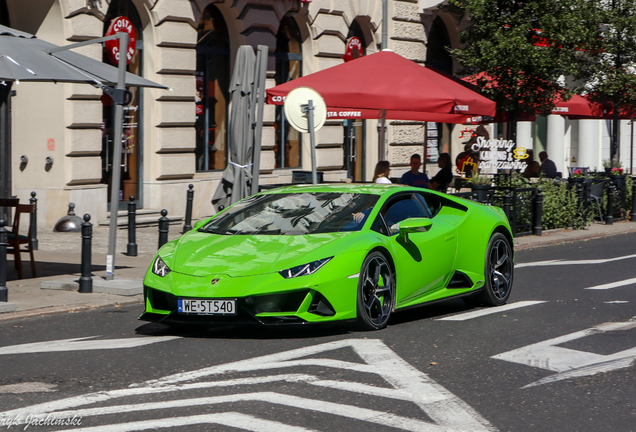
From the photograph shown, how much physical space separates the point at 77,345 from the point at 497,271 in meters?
4.33

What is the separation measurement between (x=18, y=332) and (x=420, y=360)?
11.6ft

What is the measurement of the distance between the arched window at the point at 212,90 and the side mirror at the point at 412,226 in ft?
41.1

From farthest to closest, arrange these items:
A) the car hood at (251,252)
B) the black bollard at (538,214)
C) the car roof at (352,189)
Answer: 1. the black bollard at (538,214)
2. the car roof at (352,189)
3. the car hood at (251,252)

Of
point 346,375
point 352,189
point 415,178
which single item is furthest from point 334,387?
point 415,178

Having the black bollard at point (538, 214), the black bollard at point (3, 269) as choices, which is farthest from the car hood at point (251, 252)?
the black bollard at point (538, 214)

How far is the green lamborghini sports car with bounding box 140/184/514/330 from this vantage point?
7.36 m

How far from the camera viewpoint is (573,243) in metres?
17.4

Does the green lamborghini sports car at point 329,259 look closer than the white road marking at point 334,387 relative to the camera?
No

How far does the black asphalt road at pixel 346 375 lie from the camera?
526 cm

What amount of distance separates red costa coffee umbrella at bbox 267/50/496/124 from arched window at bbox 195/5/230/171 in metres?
5.16

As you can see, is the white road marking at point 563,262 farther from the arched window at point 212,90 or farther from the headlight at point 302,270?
the arched window at point 212,90

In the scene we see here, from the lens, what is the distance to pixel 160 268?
310 inches

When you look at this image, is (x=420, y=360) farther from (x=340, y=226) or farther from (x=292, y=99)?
(x=292, y=99)

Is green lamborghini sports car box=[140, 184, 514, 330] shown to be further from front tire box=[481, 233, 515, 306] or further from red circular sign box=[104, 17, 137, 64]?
red circular sign box=[104, 17, 137, 64]
